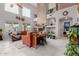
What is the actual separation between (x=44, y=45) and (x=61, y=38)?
0.42 metres

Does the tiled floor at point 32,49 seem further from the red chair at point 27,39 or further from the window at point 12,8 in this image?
the window at point 12,8

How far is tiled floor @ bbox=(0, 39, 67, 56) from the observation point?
295cm

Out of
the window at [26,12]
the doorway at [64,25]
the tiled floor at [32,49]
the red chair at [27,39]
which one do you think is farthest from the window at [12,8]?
the doorway at [64,25]

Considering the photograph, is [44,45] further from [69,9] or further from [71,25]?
[69,9]

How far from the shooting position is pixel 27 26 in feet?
9.84

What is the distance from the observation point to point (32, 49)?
2.96m

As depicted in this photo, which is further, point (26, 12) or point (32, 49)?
point (26, 12)

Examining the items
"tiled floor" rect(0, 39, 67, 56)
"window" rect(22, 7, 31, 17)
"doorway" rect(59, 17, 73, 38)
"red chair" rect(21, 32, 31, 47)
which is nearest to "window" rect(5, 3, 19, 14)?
"window" rect(22, 7, 31, 17)

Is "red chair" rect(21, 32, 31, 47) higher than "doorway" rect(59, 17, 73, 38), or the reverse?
"doorway" rect(59, 17, 73, 38)

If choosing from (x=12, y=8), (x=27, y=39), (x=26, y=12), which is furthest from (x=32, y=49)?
(x=12, y=8)

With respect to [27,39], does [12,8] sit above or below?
above

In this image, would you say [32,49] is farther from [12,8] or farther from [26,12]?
[12,8]

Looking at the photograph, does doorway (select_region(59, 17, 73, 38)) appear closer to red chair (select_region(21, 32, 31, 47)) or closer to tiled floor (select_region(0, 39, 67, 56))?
tiled floor (select_region(0, 39, 67, 56))

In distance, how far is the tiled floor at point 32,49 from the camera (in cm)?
295
